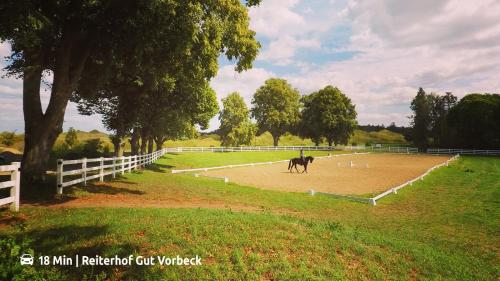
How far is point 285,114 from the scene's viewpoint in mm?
81375

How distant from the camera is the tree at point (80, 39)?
12.7 metres

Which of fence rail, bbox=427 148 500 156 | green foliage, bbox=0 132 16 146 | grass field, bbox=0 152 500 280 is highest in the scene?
green foliage, bbox=0 132 16 146

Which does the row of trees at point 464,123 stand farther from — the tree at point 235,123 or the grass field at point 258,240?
the grass field at point 258,240

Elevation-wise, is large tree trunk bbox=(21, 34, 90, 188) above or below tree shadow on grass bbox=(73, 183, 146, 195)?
above

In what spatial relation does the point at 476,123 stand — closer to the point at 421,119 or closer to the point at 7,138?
the point at 421,119

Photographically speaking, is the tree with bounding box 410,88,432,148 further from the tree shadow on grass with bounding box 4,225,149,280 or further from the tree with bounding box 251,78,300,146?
the tree shadow on grass with bounding box 4,225,149,280

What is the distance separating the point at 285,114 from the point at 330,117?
10.8 metres

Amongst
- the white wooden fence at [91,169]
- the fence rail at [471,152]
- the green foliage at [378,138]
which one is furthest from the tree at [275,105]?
the green foliage at [378,138]

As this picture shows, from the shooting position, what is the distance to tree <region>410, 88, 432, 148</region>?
100 m

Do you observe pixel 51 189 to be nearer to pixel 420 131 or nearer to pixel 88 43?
pixel 88 43

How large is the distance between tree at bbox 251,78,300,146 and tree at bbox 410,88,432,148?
41.5 m

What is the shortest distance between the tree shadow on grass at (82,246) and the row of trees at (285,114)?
69.3 meters

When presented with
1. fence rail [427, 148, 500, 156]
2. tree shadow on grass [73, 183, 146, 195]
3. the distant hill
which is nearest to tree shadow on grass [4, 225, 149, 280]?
tree shadow on grass [73, 183, 146, 195]

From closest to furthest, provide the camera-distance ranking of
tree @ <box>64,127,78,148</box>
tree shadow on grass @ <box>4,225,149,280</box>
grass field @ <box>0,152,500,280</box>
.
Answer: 1. tree shadow on grass @ <box>4,225,149,280</box>
2. grass field @ <box>0,152,500,280</box>
3. tree @ <box>64,127,78,148</box>
